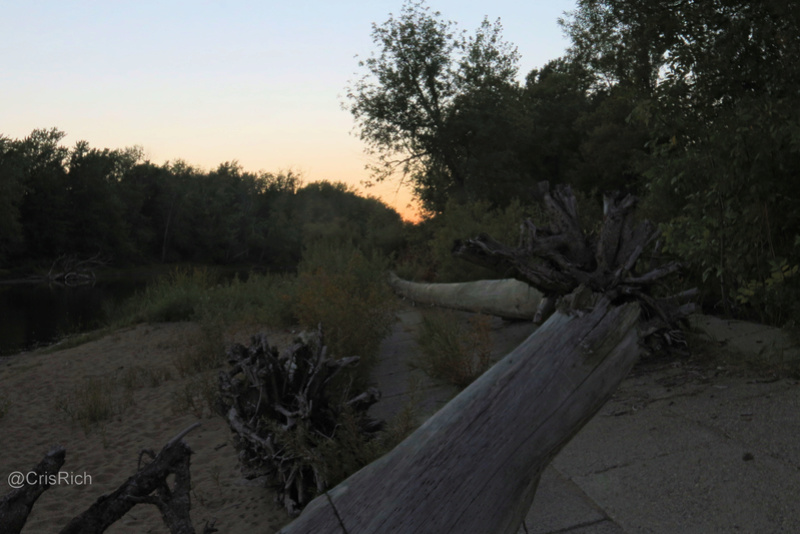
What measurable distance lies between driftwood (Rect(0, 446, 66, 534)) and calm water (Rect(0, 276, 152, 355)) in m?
14.9

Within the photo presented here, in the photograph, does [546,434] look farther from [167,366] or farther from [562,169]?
[562,169]

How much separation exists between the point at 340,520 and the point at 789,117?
15.5 ft

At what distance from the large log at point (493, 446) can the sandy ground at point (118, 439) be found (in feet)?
Answer: 6.50

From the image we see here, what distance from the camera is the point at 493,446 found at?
2570 mm

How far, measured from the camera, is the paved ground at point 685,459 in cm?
335

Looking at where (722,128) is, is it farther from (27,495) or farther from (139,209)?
(139,209)

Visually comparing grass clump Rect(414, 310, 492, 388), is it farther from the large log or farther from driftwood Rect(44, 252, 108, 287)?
driftwood Rect(44, 252, 108, 287)

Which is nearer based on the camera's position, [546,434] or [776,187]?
[546,434]

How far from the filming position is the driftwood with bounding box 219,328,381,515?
14.0ft

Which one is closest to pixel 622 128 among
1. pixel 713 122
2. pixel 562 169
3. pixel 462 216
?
pixel 562 169

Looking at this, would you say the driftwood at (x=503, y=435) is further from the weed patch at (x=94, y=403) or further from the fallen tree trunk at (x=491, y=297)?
the weed patch at (x=94, y=403)

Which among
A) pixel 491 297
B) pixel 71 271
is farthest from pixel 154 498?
pixel 71 271

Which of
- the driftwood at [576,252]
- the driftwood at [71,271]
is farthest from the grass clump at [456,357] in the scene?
the driftwood at [71,271]

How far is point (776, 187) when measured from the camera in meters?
5.56
